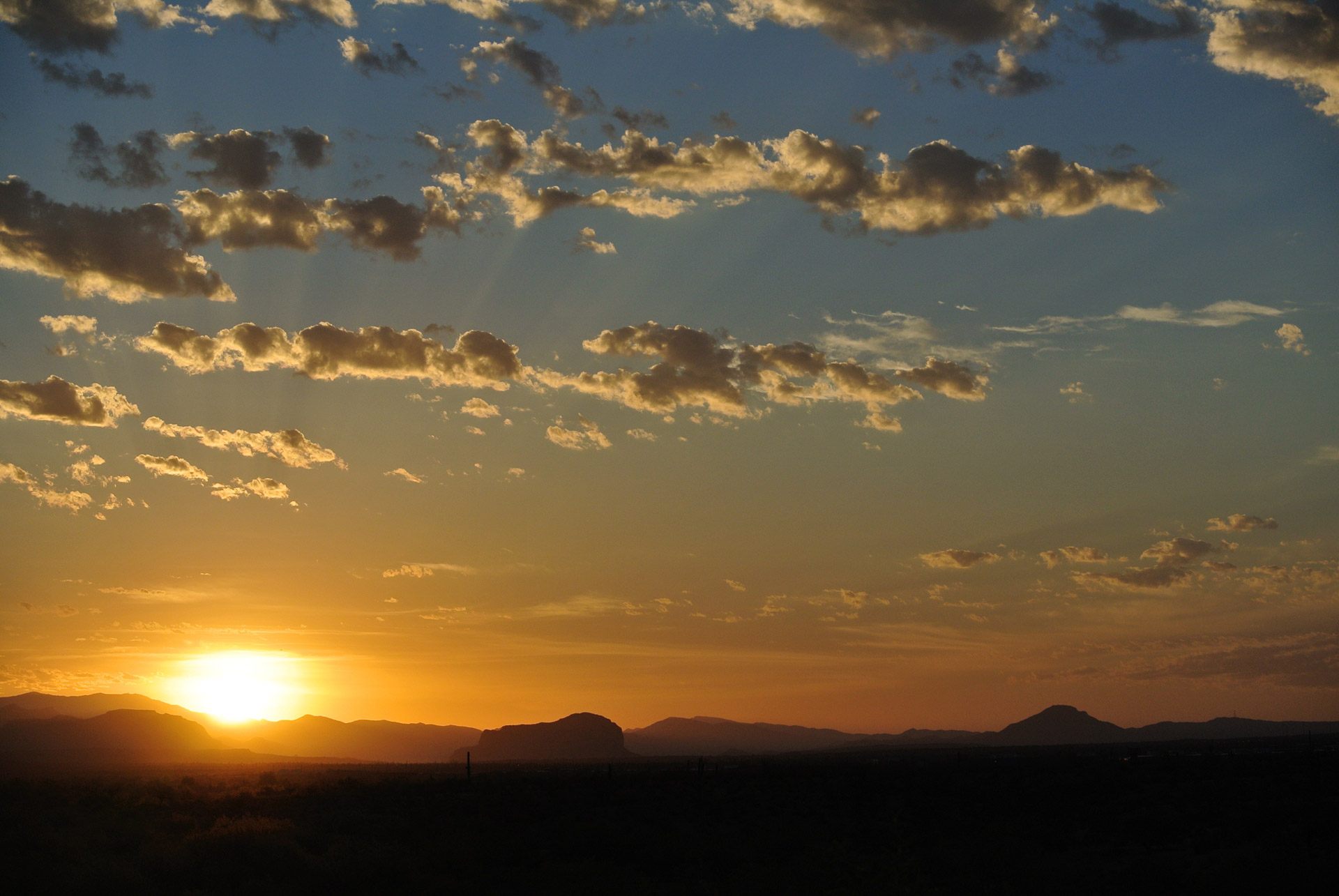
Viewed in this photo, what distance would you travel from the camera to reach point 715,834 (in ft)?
115

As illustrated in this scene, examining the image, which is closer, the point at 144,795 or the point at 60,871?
the point at 60,871

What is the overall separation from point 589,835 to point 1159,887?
1802 centimetres

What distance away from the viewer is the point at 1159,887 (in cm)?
2478

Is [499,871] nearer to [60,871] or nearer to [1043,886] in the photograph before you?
[60,871]

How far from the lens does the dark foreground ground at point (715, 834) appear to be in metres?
25.1

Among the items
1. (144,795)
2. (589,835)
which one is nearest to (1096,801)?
(589,835)

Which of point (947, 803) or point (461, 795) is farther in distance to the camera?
point (461, 795)

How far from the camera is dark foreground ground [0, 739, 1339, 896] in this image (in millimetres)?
25062

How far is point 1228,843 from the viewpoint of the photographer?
91.8 ft

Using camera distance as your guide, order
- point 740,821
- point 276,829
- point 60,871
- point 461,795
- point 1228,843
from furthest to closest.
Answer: point 461,795 → point 740,821 → point 276,829 → point 1228,843 → point 60,871

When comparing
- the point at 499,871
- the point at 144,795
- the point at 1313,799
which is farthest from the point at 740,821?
the point at 144,795

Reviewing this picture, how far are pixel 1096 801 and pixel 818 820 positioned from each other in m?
11.2

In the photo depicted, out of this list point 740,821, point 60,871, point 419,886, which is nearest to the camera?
point 60,871

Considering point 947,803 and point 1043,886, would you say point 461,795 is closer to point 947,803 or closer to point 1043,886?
point 947,803
